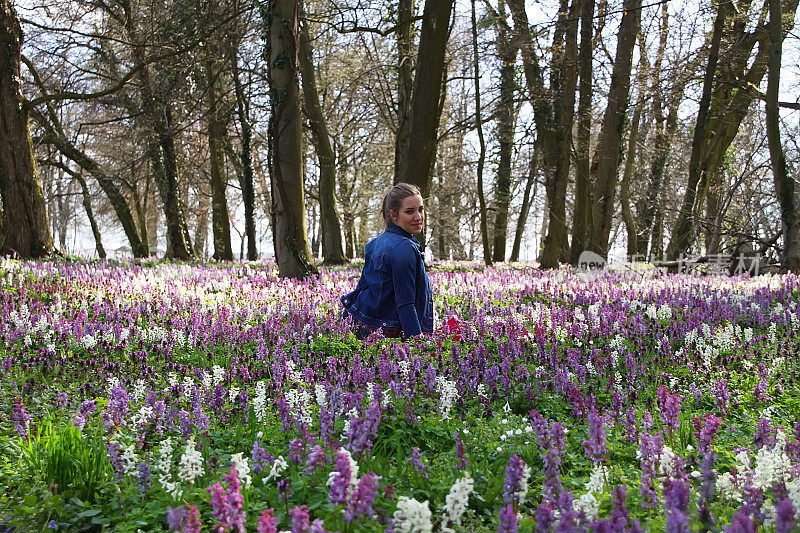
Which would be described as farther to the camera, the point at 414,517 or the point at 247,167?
the point at 247,167

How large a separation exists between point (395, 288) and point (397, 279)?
0.28 ft

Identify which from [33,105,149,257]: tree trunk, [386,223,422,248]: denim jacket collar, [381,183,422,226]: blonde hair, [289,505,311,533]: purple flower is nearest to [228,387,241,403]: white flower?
[289,505,311,533]: purple flower

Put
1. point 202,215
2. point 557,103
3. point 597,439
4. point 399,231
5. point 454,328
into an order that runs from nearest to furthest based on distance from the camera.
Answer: point 597,439 < point 399,231 < point 454,328 < point 557,103 < point 202,215

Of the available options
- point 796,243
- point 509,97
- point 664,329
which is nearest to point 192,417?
point 664,329

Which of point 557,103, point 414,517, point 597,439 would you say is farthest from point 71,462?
point 557,103

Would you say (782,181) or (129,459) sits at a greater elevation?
(782,181)

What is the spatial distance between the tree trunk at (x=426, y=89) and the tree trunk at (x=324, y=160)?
688 centimetres

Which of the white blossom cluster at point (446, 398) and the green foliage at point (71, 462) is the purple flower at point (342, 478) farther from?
the white blossom cluster at point (446, 398)

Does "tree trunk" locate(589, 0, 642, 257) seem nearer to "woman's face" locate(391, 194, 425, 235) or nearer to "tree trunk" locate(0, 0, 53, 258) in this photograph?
"woman's face" locate(391, 194, 425, 235)

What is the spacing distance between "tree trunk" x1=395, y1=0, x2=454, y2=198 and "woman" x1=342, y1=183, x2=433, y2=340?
6236mm

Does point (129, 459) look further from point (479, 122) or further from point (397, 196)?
point (479, 122)

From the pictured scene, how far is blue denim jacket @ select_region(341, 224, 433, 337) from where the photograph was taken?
5.31 meters

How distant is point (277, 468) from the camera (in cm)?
302

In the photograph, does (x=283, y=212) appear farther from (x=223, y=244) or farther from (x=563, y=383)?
(x=223, y=244)
